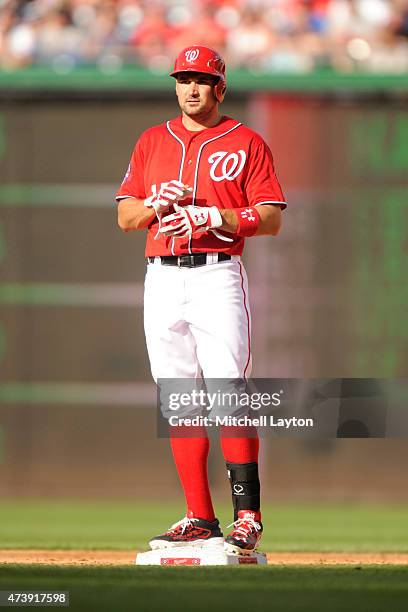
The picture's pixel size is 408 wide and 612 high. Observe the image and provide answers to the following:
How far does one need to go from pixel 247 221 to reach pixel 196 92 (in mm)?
560

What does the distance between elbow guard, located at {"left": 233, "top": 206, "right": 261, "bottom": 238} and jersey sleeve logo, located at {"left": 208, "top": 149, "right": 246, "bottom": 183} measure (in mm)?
166

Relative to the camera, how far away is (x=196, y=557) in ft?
16.6

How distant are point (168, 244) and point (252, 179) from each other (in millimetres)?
421

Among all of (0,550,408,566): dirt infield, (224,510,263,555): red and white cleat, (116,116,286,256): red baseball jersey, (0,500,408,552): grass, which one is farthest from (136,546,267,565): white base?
(0,500,408,552): grass

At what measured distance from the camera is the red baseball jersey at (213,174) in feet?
16.9

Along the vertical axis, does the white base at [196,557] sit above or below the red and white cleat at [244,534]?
below

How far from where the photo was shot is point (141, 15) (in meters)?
11.2

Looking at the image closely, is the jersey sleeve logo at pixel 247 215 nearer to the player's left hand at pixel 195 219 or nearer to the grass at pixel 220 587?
the player's left hand at pixel 195 219

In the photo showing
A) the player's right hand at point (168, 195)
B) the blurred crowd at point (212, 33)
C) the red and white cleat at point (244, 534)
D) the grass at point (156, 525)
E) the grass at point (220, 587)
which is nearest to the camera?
the grass at point (220, 587)

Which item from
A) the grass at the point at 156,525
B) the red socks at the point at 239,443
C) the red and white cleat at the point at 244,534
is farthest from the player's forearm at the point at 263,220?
the grass at the point at 156,525

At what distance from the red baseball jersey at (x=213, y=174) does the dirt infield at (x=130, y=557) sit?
163 centimetres

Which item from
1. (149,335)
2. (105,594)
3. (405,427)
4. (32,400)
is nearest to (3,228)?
(32,400)

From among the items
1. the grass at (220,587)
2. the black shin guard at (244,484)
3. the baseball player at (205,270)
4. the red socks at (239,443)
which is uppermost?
the baseball player at (205,270)

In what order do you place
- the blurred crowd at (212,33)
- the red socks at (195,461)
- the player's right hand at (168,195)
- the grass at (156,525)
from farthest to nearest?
the blurred crowd at (212,33) < the grass at (156,525) < the red socks at (195,461) < the player's right hand at (168,195)
